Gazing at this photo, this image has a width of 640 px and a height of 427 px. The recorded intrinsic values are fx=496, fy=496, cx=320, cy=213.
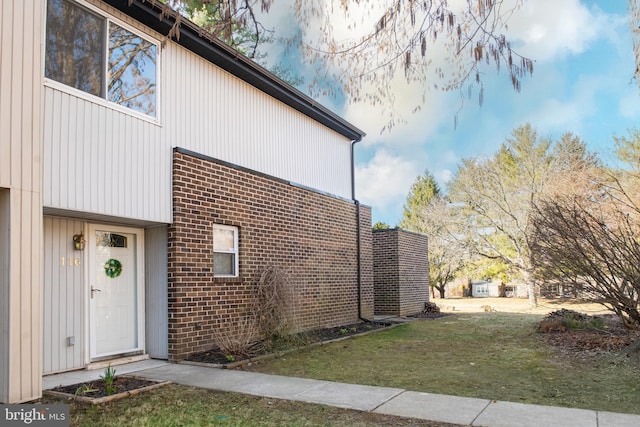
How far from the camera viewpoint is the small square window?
9312 mm

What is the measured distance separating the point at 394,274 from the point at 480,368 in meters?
9.91

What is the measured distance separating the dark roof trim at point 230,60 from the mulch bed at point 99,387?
4.36m

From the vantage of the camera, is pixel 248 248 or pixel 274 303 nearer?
pixel 274 303

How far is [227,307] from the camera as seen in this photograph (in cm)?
919

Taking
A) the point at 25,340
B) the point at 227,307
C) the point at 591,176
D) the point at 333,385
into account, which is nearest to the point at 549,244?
the point at 333,385

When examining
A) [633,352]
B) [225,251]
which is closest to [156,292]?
[225,251]

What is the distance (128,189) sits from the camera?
303 inches

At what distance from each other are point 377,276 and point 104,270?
11090mm

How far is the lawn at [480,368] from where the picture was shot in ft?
18.7

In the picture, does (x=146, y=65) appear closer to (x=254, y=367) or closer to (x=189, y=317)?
(x=189, y=317)

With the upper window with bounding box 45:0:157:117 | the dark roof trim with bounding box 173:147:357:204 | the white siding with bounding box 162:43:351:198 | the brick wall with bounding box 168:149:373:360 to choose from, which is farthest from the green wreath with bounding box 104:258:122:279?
the upper window with bounding box 45:0:157:117

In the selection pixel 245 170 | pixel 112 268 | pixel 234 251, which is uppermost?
pixel 245 170

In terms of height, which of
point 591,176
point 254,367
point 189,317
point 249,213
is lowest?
point 254,367

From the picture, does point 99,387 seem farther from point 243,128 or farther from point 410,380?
point 243,128
